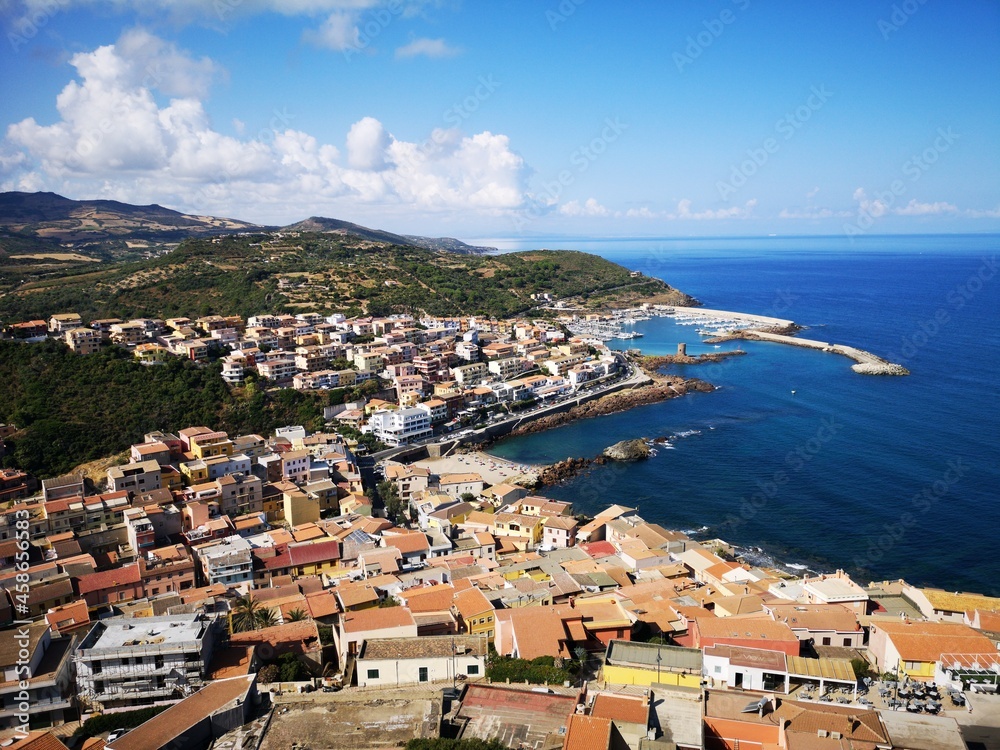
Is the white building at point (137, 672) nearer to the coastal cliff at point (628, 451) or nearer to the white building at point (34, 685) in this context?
the white building at point (34, 685)

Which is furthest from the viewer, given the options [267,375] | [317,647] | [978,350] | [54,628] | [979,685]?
[978,350]

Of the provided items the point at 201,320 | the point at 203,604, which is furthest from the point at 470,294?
the point at 203,604

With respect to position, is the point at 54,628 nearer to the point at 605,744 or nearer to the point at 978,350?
→ the point at 605,744

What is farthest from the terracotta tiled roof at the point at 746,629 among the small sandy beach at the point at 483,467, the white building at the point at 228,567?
the small sandy beach at the point at 483,467

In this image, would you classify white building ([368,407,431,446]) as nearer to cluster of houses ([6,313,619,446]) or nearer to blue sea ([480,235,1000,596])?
cluster of houses ([6,313,619,446])

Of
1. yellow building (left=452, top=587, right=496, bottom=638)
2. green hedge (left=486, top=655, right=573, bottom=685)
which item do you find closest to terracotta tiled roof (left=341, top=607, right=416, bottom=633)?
yellow building (left=452, top=587, right=496, bottom=638)
